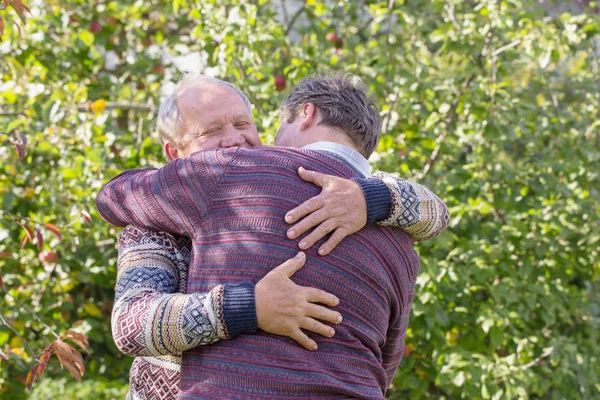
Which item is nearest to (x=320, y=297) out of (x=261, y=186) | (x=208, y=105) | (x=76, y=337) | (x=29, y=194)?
(x=261, y=186)

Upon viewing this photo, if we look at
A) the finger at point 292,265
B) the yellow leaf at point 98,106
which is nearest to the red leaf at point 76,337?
the finger at point 292,265

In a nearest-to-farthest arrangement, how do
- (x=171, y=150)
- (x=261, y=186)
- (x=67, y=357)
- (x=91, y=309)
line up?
(x=261, y=186), (x=171, y=150), (x=67, y=357), (x=91, y=309)

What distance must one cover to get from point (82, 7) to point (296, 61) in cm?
156

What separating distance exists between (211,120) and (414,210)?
1.78ft

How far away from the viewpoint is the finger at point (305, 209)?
1.67 metres

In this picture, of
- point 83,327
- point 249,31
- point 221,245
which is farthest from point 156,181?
point 83,327

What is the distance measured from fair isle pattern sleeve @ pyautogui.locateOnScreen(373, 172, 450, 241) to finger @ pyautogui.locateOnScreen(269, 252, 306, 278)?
9.5 inches

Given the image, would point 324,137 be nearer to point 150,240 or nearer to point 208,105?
point 208,105

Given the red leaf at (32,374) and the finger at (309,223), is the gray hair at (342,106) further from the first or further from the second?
the red leaf at (32,374)

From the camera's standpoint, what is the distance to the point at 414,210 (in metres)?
1.85

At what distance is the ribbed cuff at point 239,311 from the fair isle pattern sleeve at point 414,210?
15.1 inches

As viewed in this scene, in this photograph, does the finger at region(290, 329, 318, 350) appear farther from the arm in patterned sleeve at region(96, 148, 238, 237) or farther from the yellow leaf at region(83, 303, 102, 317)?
the yellow leaf at region(83, 303, 102, 317)

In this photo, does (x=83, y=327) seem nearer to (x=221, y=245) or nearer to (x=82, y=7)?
(x=82, y=7)

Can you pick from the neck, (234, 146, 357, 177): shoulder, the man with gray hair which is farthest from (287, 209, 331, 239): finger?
the neck
